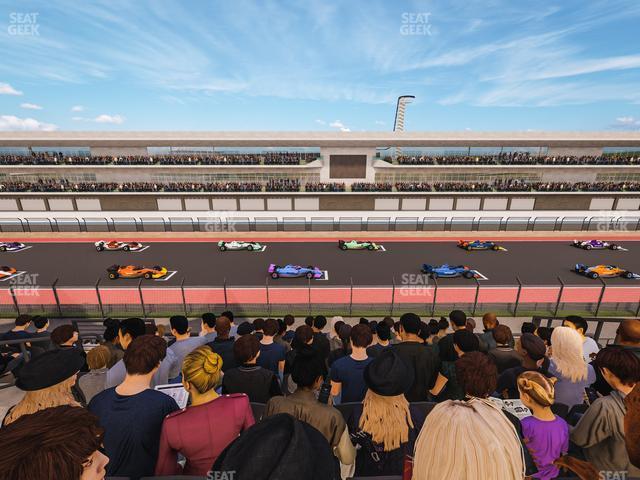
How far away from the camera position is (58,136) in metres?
32.2

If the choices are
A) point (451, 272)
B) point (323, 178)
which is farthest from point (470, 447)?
point (323, 178)

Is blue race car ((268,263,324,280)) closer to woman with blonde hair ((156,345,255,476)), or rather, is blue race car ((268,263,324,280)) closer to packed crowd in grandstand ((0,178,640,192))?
packed crowd in grandstand ((0,178,640,192))

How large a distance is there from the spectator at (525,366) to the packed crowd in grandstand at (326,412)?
2 cm

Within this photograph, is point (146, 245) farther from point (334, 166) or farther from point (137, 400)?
point (137, 400)

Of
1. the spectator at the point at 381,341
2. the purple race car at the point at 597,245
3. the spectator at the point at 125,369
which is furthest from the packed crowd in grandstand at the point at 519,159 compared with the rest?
the spectator at the point at 125,369

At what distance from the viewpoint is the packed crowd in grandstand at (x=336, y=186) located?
32.1 meters

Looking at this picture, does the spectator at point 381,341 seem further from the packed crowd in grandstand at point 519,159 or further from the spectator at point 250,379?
the packed crowd in grandstand at point 519,159

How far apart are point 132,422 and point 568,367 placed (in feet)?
18.5

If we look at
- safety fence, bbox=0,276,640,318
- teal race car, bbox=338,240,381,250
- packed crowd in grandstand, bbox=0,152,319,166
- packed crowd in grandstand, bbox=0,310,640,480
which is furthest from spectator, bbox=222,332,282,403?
packed crowd in grandstand, bbox=0,152,319,166

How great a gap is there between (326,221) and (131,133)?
22.6m

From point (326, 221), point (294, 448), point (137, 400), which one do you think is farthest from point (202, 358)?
point (326, 221)

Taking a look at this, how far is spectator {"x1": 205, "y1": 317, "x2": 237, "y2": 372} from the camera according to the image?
570 cm

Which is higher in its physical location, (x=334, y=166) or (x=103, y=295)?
(x=334, y=166)

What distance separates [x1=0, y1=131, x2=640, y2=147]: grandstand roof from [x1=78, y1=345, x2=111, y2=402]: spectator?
29229 mm
